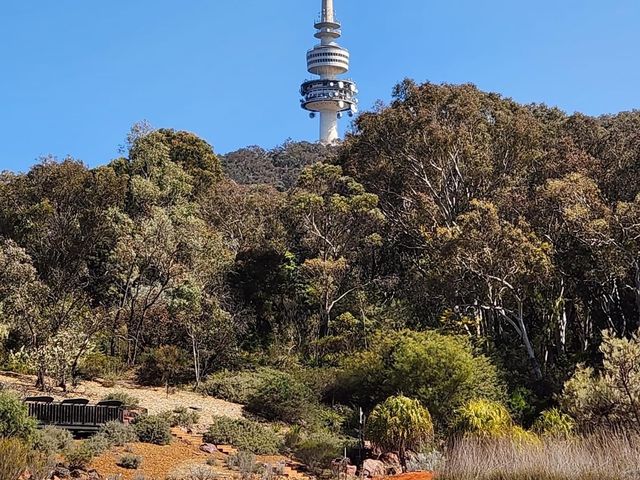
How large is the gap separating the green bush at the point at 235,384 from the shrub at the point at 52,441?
26.8ft

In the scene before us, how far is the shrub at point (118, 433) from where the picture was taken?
14.7 metres

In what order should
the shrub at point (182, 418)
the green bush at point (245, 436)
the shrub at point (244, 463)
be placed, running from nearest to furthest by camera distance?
the shrub at point (244, 463), the green bush at point (245, 436), the shrub at point (182, 418)

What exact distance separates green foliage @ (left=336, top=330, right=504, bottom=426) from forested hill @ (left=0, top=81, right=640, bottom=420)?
0.17 m

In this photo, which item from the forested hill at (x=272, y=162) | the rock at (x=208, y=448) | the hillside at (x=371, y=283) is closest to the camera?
the rock at (x=208, y=448)

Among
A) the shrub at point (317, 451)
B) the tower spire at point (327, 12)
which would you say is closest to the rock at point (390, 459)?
the shrub at point (317, 451)

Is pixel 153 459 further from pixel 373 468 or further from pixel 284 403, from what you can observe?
pixel 284 403

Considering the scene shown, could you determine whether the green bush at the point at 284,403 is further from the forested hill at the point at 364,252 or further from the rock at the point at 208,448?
the rock at the point at 208,448

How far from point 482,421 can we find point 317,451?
3.21m

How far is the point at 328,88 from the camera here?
327 feet

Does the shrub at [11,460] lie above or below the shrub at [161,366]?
below

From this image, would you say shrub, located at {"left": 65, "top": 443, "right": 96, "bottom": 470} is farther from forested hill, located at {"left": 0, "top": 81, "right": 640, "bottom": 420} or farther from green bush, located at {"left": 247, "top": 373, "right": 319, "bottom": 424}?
green bush, located at {"left": 247, "top": 373, "right": 319, "bottom": 424}

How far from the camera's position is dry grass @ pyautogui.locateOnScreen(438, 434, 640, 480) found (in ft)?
33.8

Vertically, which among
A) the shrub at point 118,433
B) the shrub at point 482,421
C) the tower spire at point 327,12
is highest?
the tower spire at point 327,12

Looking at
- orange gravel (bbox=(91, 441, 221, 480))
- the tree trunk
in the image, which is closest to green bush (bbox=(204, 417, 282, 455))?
orange gravel (bbox=(91, 441, 221, 480))
